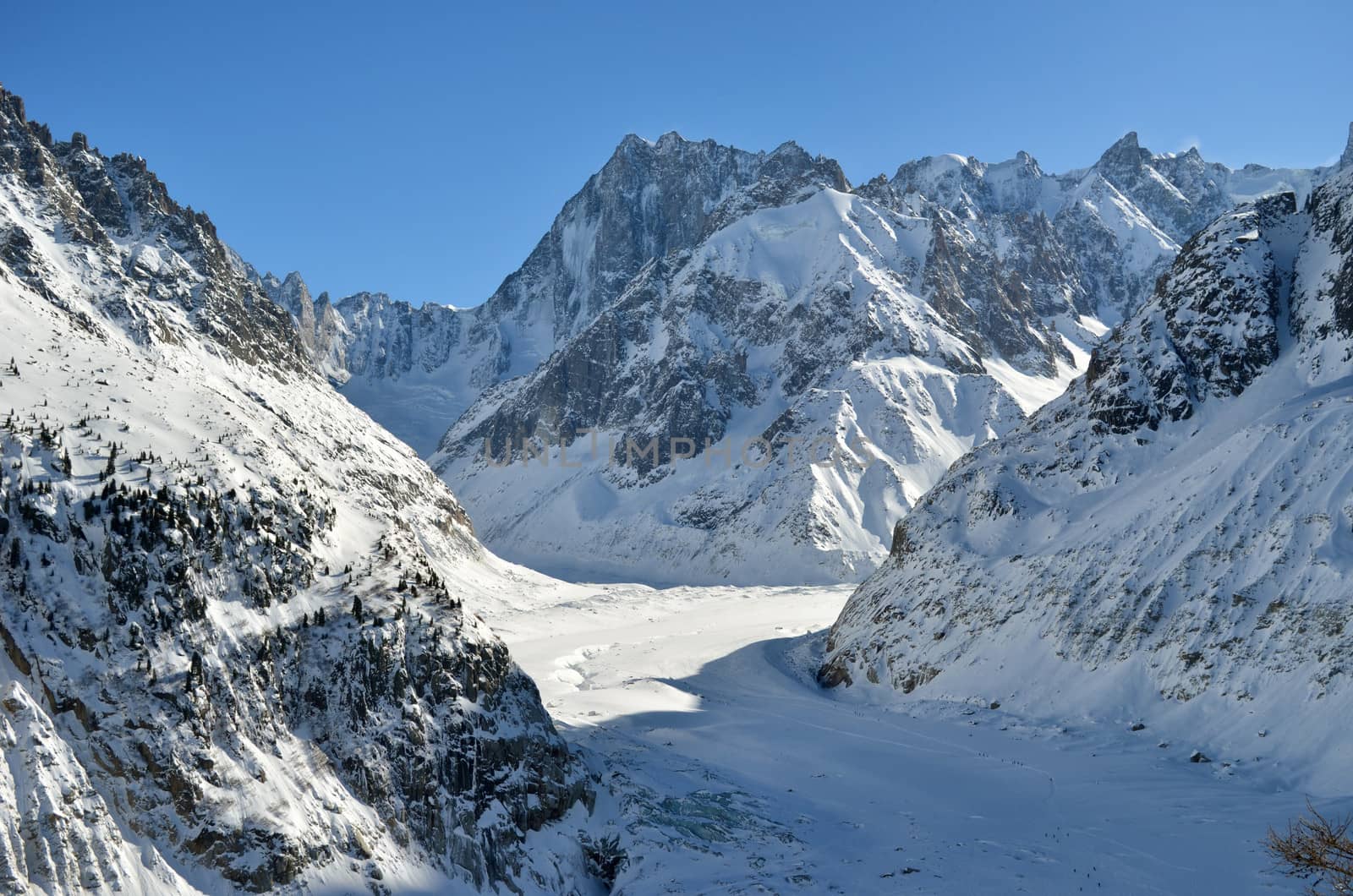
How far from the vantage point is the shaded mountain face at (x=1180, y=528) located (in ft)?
135

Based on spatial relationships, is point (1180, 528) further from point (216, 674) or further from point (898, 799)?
point (216, 674)

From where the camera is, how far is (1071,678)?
4797 centimetres

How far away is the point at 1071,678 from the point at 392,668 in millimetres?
34748

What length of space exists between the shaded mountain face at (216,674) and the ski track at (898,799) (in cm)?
544

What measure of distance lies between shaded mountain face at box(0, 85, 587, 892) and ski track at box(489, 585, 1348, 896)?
214 inches

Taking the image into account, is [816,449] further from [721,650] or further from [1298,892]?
[1298,892]

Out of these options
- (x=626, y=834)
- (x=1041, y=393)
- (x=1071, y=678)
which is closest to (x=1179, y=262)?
(x=1071, y=678)

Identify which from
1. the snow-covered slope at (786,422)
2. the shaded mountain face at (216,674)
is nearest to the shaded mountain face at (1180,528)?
the shaded mountain face at (216,674)

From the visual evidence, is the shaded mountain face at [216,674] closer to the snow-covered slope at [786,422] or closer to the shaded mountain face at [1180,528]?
the shaded mountain face at [1180,528]

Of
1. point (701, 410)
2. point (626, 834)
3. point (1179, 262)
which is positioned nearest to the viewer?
point (626, 834)

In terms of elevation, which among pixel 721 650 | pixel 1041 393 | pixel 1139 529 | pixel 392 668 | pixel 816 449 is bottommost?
pixel 721 650

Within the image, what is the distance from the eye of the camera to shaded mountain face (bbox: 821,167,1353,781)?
41.2m

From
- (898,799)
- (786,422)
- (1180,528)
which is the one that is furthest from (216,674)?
(786,422)

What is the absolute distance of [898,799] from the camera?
37.7m
